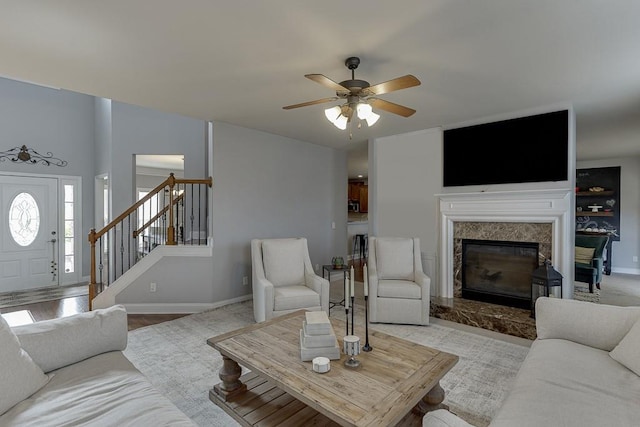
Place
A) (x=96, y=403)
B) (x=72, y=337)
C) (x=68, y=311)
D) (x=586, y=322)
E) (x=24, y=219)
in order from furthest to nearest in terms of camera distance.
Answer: (x=24, y=219) < (x=68, y=311) < (x=586, y=322) < (x=72, y=337) < (x=96, y=403)

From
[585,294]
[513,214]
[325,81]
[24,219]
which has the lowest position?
[585,294]

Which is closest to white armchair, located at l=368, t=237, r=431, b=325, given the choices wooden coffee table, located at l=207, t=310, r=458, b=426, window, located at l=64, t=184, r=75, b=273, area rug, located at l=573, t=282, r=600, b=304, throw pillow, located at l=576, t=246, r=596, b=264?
wooden coffee table, located at l=207, t=310, r=458, b=426

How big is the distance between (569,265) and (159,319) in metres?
4.84

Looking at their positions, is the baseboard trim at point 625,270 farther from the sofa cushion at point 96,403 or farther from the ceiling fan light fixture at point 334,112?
the sofa cushion at point 96,403

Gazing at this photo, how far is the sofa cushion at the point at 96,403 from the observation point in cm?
128

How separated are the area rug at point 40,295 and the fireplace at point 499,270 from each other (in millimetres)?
5982

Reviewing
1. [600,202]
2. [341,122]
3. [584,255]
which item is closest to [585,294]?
[584,255]

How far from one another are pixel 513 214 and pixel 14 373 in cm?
452

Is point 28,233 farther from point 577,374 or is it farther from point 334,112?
point 577,374

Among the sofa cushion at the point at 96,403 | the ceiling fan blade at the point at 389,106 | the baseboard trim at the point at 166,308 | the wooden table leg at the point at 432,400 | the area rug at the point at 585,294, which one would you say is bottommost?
the baseboard trim at the point at 166,308

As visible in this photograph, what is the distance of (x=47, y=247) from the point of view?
5.68m

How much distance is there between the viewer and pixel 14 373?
142cm

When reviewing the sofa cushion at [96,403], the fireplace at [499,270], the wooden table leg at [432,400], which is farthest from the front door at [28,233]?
the fireplace at [499,270]

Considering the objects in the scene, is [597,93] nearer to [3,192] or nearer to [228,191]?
[228,191]
